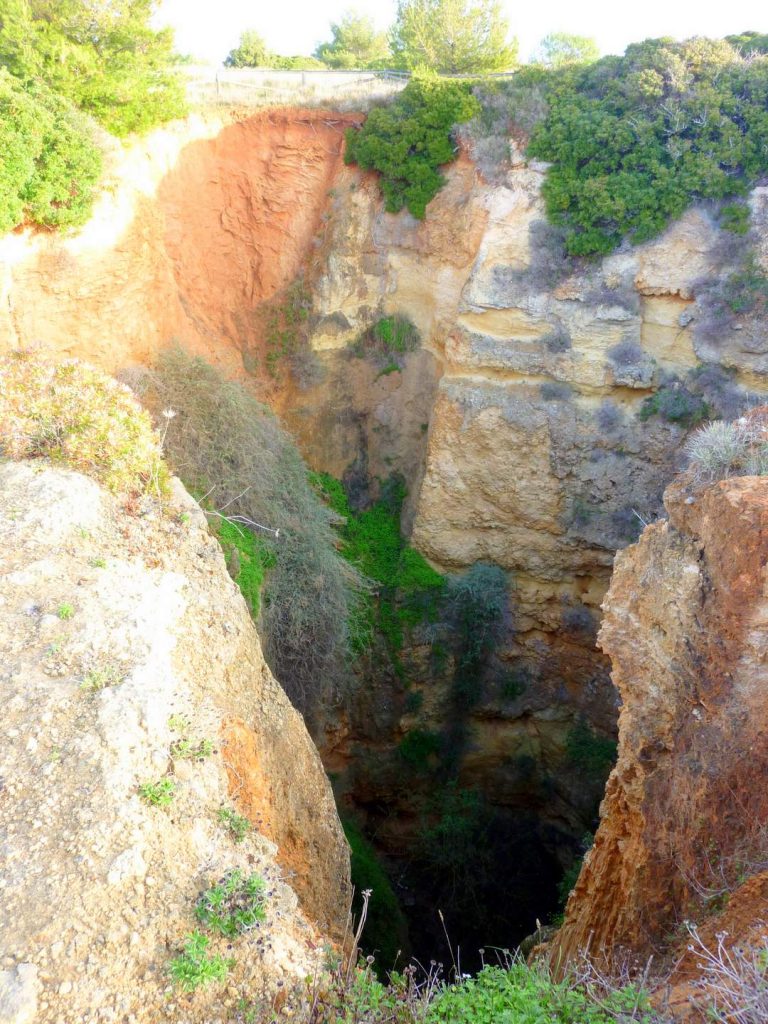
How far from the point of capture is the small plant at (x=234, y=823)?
513 cm

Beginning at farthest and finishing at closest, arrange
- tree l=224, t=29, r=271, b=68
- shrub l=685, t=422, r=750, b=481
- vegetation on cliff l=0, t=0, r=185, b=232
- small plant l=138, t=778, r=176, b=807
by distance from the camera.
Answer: tree l=224, t=29, r=271, b=68, vegetation on cliff l=0, t=0, r=185, b=232, shrub l=685, t=422, r=750, b=481, small plant l=138, t=778, r=176, b=807

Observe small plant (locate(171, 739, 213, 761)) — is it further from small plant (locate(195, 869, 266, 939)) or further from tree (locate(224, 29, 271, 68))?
tree (locate(224, 29, 271, 68))

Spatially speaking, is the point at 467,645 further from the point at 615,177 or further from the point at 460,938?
the point at 615,177

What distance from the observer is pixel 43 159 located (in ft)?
32.7

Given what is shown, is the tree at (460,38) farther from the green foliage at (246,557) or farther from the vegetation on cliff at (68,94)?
the green foliage at (246,557)

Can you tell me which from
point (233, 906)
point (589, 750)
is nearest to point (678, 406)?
point (589, 750)

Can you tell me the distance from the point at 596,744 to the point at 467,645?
3.02 m

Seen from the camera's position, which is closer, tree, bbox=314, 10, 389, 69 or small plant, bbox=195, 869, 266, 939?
small plant, bbox=195, 869, 266, 939

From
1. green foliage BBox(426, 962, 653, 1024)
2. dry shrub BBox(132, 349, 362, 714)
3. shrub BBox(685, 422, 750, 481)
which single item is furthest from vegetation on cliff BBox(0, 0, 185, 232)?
green foliage BBox(426, 962, 653, 1024)

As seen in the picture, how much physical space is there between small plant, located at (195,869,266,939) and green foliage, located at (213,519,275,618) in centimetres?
459

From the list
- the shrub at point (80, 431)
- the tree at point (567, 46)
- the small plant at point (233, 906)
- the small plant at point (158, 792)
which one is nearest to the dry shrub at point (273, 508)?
the shrub at point (80, 431)

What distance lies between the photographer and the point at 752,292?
37.0ft

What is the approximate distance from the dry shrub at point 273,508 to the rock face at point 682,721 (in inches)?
165

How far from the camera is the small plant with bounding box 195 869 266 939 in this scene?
14.5 feet
